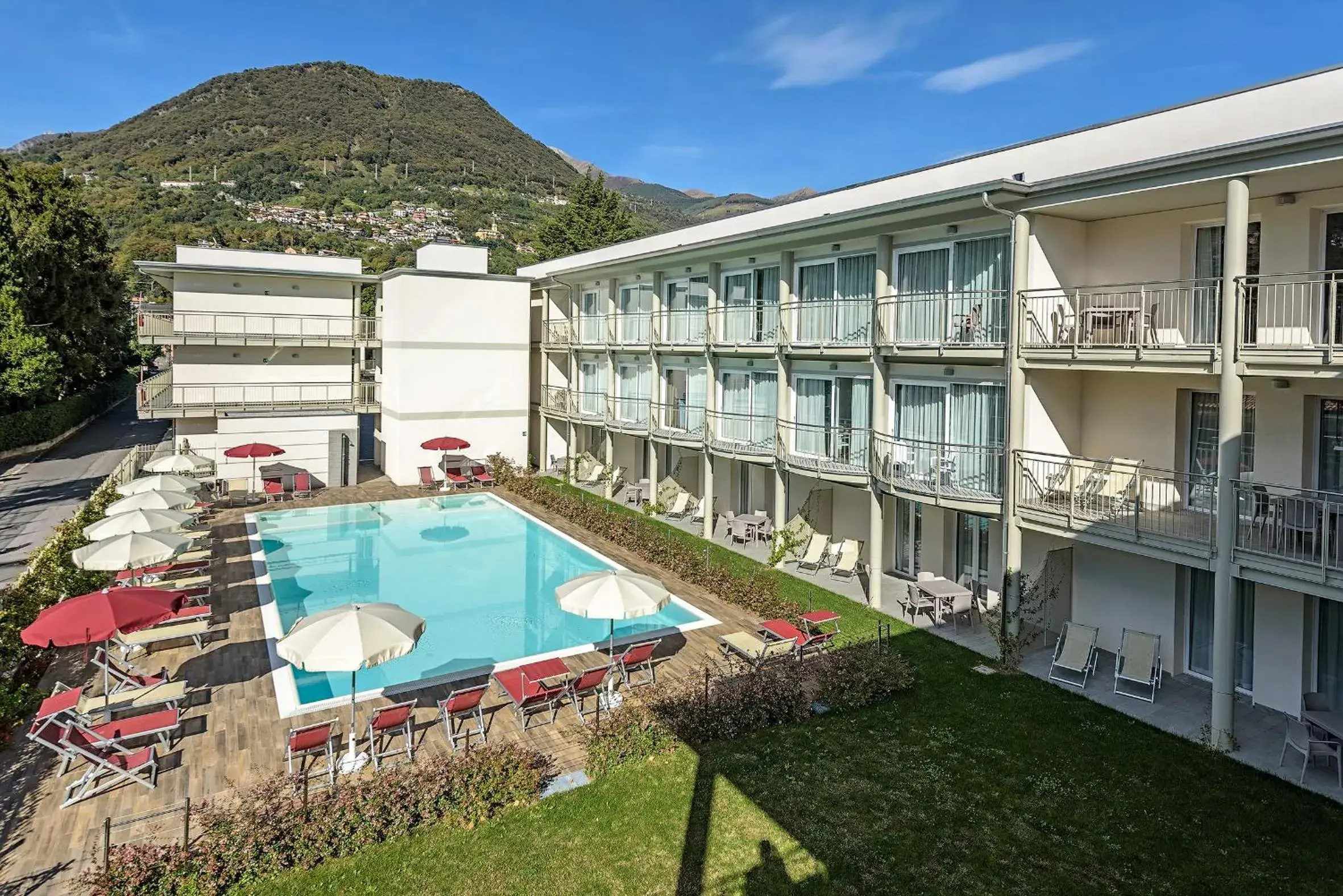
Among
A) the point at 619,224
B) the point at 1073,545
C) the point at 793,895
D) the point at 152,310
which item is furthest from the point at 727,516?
the point at 619,224

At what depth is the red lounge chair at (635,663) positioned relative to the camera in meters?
13.3

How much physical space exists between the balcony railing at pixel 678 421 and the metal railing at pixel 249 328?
1383 centimetres

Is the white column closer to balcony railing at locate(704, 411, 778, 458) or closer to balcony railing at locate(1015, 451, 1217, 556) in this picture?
balcony railing at locate(1015, 451, 1217, 556)

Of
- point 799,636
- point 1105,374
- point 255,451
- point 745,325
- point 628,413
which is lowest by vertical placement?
point 799,636

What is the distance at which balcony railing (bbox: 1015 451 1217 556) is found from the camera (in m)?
11.9

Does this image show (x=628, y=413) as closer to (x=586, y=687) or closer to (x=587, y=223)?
(x=586, y=687)

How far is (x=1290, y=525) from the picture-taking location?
11.4 m

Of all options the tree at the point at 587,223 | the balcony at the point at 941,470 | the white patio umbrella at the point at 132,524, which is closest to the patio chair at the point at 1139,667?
the balcony at the point at 941,470

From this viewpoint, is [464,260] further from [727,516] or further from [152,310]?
[727,516]

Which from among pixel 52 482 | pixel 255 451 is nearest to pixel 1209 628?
pixel 255 451

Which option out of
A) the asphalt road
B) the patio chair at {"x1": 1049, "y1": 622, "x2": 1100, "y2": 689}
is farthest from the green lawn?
the asphalt road

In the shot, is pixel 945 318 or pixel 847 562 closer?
pixel 945 318

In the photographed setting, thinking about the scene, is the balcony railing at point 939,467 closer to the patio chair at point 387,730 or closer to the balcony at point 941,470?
the balcony at point 941,470

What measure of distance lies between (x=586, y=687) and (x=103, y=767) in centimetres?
632
